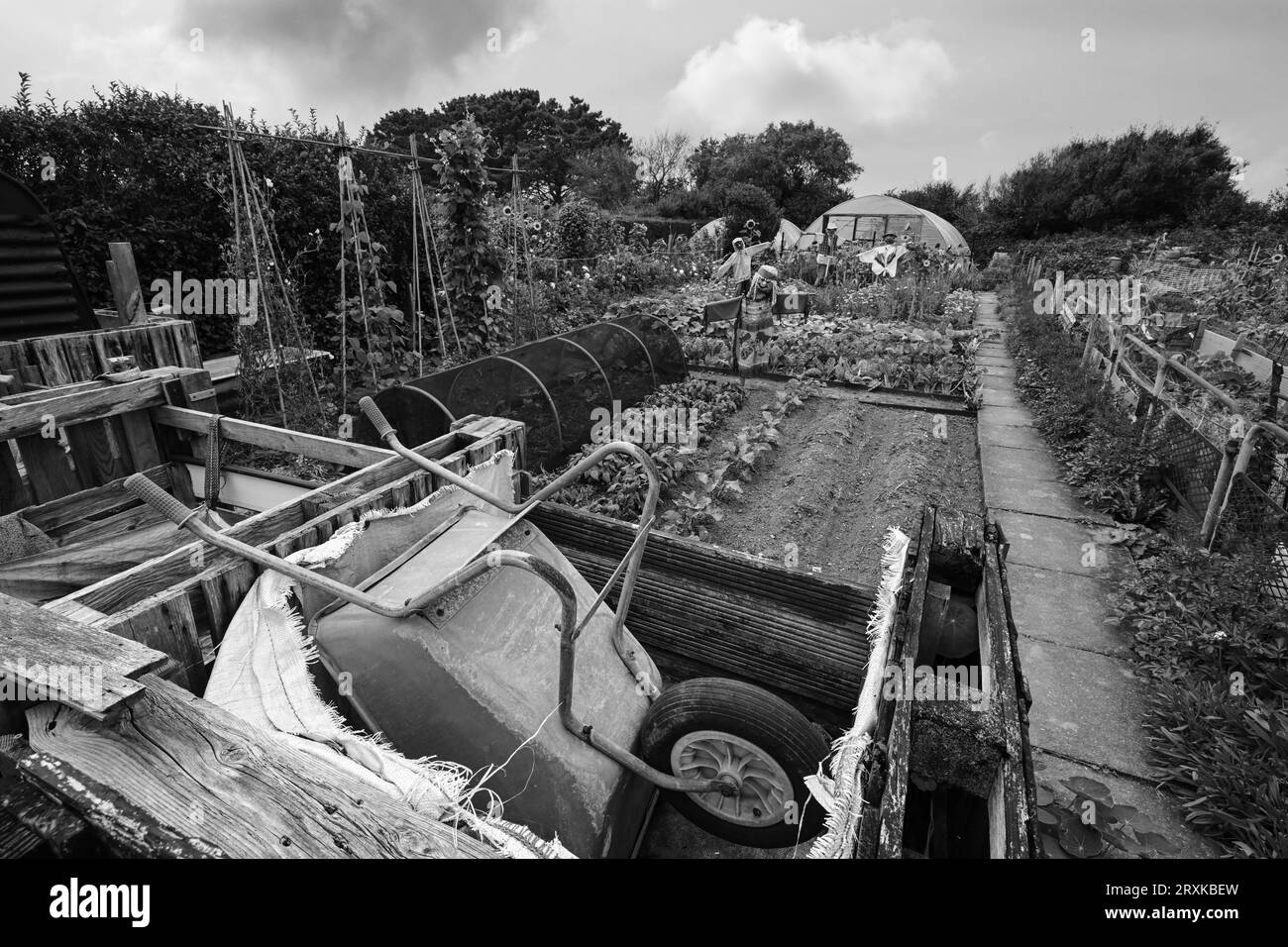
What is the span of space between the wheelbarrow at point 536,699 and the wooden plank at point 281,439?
0.53 meters

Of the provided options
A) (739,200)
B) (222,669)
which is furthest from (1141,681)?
(739,200)

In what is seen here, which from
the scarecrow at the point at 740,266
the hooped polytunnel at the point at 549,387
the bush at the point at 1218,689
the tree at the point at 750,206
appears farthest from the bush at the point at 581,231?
the tree at the point at 750,206

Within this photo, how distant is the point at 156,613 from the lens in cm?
173

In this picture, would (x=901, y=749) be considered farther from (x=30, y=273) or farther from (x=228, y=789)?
(x=30, y=273)

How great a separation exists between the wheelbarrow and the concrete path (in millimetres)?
1865

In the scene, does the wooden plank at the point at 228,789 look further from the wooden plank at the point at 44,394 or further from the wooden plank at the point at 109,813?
the wooden plank at the point at 44,394

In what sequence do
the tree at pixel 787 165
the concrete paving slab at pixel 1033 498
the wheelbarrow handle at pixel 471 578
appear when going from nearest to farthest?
the wheelbarrow handle at pixel 471 578 → the concrete paving slab at pixel 1033 498 → the tree at pixel 787 165

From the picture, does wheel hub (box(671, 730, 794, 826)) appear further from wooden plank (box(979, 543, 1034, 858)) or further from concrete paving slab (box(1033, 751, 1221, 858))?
concrete paving slab (box(1033, 751, 1221, 858))

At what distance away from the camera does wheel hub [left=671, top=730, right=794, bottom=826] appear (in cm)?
212

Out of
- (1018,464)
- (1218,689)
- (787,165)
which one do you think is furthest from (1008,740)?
(787,165)

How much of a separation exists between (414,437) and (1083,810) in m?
4.85

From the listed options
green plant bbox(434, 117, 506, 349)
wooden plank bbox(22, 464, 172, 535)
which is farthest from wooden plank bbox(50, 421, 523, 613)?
green plant bbox(434, 117, 506, 349)

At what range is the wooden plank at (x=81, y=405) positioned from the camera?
279 cm
